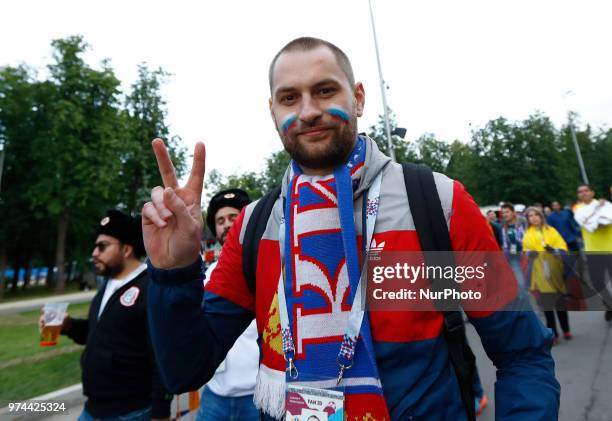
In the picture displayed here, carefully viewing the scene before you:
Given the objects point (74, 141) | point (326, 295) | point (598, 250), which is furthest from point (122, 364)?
point (74, 141)

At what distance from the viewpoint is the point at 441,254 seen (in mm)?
1308

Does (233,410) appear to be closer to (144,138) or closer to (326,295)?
(326,295)

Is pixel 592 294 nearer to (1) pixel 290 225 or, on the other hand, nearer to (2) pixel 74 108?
(1) pixel 290 225

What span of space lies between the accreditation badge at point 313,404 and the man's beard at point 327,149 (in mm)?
783

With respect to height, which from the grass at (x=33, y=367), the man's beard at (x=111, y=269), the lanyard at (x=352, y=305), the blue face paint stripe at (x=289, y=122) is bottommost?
the grass at (x=33, y=367)

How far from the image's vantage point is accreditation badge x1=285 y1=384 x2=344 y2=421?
3.92ft

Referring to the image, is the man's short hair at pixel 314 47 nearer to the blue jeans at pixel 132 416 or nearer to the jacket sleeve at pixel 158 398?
the jacket sleeve at pixel 158 398

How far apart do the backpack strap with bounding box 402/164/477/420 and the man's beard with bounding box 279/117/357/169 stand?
0.28 metres

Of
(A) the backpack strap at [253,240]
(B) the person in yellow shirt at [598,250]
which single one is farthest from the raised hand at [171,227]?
(B) the person in yellow shirt at [598,250]

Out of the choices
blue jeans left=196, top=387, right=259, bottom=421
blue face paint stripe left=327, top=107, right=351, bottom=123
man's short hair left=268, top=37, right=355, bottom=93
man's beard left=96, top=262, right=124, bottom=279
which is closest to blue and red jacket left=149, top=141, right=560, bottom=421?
blue face paint stripe left=327, top=107, right=351, bottom=123

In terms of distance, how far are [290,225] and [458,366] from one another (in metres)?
0.73

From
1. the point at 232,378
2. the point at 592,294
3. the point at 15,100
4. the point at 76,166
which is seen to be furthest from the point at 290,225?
the point at 15,100

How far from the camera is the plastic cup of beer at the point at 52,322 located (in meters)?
3.10

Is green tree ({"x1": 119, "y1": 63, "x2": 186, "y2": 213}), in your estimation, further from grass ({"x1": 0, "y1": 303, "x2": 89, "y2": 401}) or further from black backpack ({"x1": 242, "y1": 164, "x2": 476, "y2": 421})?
black backpack ({"x1": 242, "y1": 164, "x2": 476, "y2": 421})
